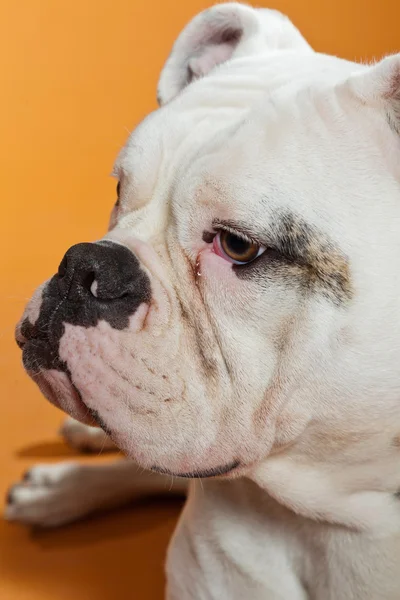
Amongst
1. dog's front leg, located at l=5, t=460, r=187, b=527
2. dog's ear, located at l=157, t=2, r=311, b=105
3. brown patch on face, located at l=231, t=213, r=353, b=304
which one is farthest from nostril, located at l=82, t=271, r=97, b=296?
dog's front leg, located at l=5, t=460, r=187, b=527

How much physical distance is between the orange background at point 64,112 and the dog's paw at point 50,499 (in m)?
0.14

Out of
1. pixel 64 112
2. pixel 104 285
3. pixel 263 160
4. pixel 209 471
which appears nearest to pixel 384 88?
pixel 263 160

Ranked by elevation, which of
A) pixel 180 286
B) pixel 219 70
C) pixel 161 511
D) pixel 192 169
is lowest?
pixel 161 511

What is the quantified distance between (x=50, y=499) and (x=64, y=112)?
2.02 meters

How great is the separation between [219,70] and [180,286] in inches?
17.8

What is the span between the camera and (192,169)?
49.1 inches

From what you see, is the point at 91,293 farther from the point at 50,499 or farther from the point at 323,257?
the point at 50,499

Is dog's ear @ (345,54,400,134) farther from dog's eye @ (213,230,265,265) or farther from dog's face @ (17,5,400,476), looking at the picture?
dog's eye @ (213,230,265,265)

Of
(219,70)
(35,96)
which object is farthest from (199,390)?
(35,96)

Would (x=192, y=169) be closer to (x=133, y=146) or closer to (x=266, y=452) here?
(x=133, y=146)

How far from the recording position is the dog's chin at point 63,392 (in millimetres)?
1274

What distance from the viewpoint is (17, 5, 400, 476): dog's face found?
3.88ft

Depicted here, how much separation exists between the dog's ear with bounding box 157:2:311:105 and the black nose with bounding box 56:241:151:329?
52 centimetres

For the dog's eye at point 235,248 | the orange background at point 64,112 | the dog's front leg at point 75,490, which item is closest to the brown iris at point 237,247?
the dog's eye at point 235,248
